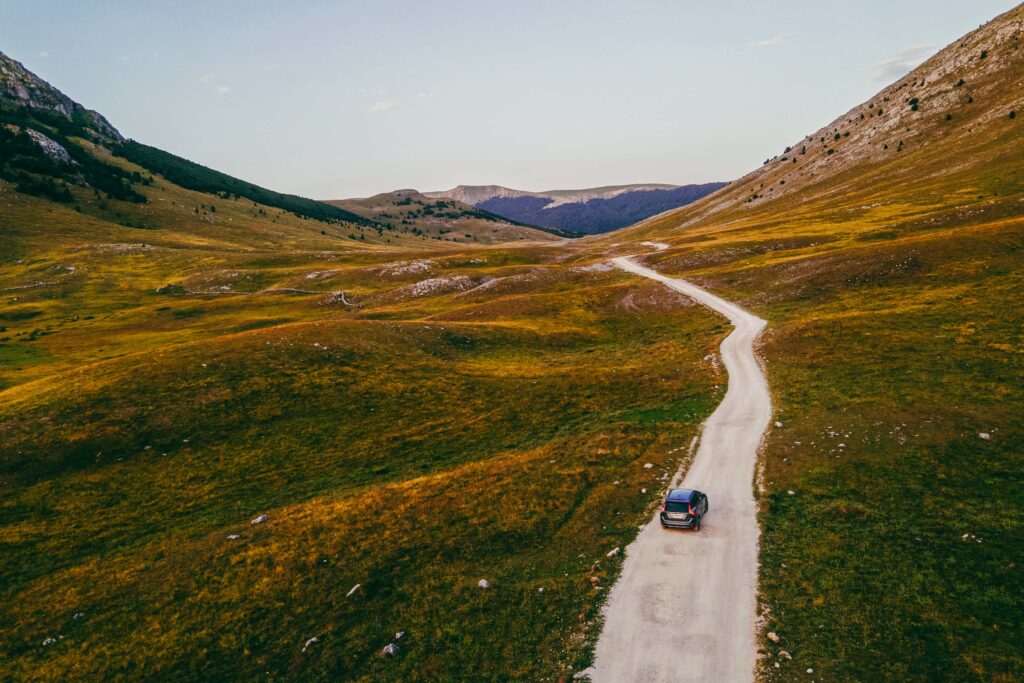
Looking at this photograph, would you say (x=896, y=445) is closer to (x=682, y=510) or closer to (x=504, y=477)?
(x=682, y=510)

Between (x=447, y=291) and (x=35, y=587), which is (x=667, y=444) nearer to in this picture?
(x=35, y=587)

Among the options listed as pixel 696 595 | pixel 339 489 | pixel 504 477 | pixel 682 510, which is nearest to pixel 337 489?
pixel 339 489

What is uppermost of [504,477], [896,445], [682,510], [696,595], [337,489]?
[896,445]

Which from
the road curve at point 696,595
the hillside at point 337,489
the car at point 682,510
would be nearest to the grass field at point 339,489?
the hillside at point 337,489

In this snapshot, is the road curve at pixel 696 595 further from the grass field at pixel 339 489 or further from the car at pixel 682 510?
the grass field at pixel 339 489

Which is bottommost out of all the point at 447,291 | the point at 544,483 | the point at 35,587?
the point at 35,587

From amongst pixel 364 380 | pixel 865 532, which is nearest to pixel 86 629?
pixel 364 380

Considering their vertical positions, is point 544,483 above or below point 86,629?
above
